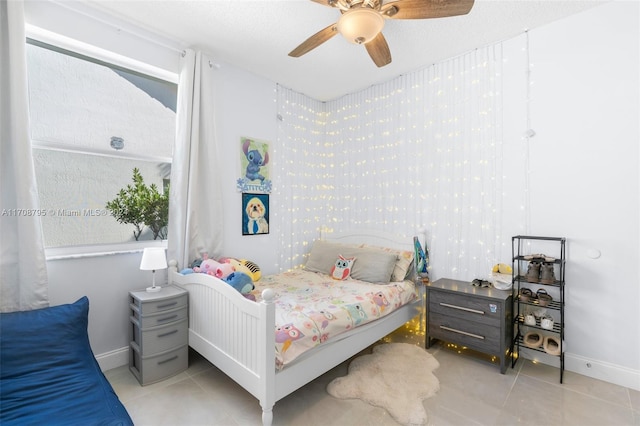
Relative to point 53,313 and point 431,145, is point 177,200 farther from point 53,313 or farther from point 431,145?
point 431,145

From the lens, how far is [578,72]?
7.70ft

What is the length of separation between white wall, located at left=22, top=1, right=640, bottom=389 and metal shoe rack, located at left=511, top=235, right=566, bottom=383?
93 mm

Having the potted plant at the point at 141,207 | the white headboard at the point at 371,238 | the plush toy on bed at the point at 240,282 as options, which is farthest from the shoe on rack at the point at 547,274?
the potted plant at the point at 141,207

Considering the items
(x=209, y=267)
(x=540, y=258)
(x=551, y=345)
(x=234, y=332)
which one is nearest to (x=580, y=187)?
(x=540, y=258)

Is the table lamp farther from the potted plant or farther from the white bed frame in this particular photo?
the potted plant

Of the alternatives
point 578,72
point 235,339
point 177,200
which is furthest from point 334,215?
point 578,72

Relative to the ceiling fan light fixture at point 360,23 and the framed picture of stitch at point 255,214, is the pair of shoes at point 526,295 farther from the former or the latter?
the framed picture of stitch at point 255,214

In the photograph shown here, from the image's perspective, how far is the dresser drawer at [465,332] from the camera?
7.79 ft

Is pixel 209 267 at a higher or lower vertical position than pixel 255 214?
lower

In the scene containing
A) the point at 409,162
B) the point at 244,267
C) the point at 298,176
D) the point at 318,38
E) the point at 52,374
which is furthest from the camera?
the point at 298,176

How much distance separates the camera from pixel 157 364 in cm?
219

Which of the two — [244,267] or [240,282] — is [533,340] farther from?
[244,267]

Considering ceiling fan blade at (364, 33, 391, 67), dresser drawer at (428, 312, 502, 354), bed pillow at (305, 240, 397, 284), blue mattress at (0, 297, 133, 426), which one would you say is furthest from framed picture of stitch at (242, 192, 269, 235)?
dresser drawer at (428, 312, 502, 354)

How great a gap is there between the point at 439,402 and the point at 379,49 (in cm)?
250
